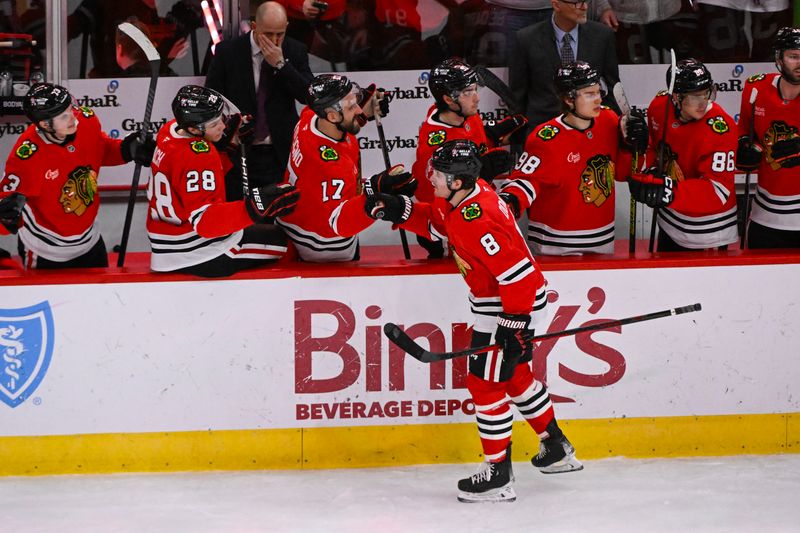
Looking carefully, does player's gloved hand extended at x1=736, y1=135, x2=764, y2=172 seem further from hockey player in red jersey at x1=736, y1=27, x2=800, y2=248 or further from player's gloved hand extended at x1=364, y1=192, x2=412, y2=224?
player's gloved hand extended at x1=364, y1=192, x2=412, y2=224

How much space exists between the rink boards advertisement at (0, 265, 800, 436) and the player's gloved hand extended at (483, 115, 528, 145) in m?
0.78

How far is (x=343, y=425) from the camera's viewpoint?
4734 millimetres

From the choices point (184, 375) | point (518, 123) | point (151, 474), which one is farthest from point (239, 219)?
point (518, 123)

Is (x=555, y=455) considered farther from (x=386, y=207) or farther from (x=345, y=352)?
(x=386, y=207)

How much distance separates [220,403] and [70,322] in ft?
2.07

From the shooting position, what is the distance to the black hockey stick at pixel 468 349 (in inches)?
172

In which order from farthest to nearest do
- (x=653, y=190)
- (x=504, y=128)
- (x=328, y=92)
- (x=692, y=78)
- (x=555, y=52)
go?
(x=555, y=52)
(x=504, y=128)
(x=692, y=78)
(x=653, y=190)
(x=328, y=92)

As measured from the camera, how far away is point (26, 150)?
485 cm

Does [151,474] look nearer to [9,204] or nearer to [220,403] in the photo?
[220,403]

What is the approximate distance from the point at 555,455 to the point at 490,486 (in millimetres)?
312

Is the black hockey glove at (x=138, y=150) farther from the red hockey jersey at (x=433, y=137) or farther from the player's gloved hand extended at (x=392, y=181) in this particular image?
the red hockey jersey at (x=433, y=137)

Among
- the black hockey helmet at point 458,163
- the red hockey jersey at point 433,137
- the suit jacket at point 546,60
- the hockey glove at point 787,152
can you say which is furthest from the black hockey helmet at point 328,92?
the hockey glove at point 787,152

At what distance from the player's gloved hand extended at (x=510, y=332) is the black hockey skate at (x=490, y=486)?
450 millimetres

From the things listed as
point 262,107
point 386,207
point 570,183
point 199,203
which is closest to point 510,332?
point 386,207
